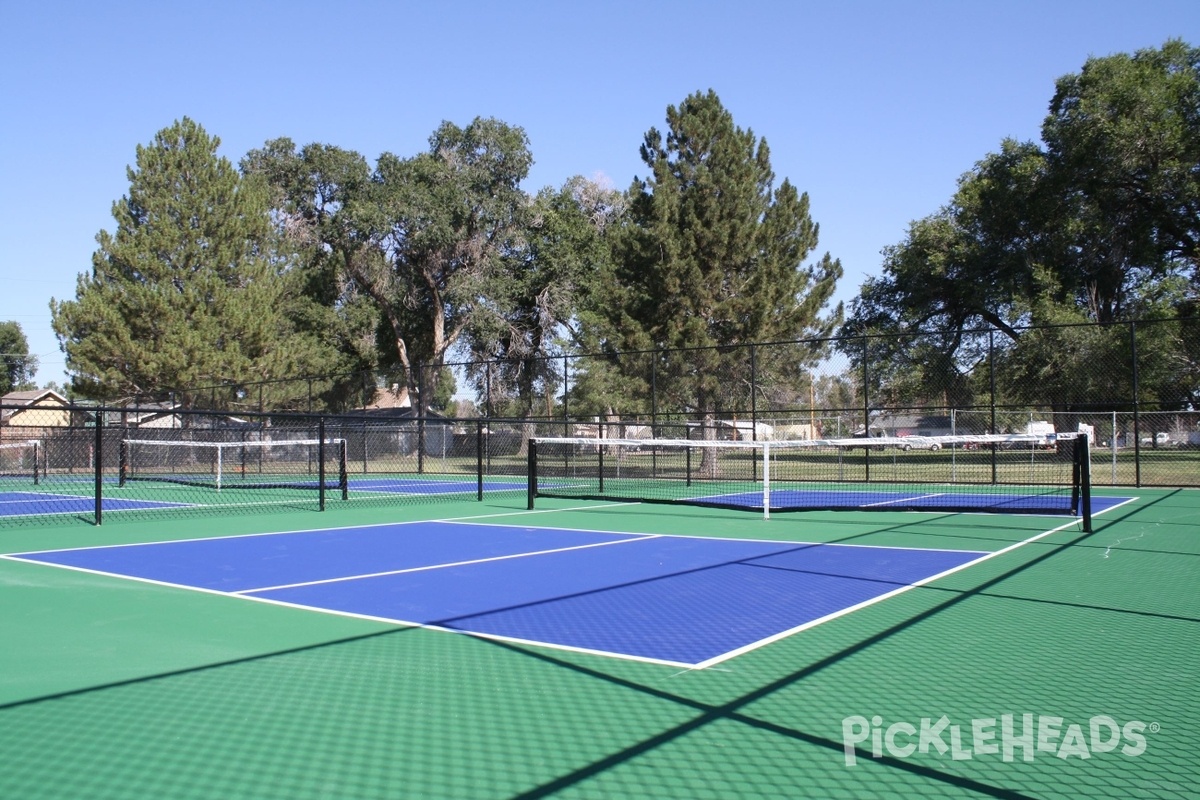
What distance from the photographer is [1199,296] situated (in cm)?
2781

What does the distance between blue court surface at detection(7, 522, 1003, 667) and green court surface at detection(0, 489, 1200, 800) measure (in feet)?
1.16

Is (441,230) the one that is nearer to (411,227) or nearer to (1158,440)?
(411,227)

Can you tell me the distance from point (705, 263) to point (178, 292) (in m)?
19.0

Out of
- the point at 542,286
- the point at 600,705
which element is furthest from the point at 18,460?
the point at 600,705

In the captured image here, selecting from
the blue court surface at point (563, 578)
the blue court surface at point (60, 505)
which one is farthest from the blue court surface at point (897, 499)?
the blue court surface at point (60, 505)

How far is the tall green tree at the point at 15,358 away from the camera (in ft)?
273

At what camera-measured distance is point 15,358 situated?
3337 inches

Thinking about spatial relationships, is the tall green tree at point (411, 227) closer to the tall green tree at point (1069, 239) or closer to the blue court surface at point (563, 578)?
the tall green tree at point (1069, 239)

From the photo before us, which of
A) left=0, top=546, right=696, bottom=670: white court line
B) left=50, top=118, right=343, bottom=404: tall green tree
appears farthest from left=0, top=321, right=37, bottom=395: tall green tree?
left=0, top=546, right=696, bottom=670: white court line

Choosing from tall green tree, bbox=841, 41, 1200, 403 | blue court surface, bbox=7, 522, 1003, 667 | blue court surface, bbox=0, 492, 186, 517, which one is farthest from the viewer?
tall green tree, bbox=841, 41, 1200, 403

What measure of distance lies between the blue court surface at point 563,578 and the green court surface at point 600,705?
0.35 metres

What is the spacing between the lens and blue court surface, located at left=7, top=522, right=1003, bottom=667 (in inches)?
239

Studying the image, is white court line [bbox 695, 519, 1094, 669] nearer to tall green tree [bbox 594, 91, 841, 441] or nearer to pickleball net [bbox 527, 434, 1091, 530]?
pickleball net [bbox 527, 434, 1091, 530]

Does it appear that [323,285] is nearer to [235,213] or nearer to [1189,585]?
[235,213]
